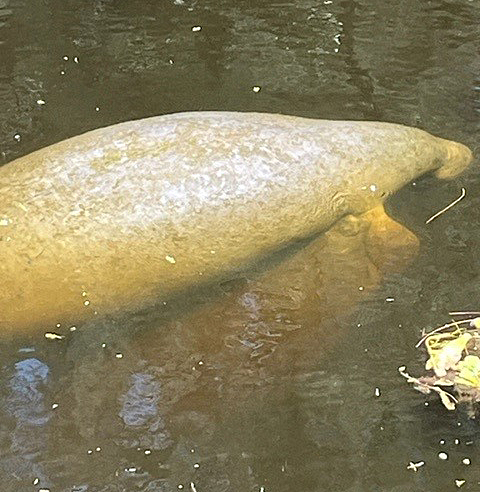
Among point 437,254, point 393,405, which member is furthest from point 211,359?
point 437,254

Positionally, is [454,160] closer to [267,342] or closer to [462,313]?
[462,313]

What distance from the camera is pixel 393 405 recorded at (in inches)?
123

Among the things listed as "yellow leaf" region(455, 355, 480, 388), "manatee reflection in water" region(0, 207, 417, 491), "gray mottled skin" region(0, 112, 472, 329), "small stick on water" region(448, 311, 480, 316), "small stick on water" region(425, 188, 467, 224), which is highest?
"gray mottled skin" region(0, 112, 472, 329)

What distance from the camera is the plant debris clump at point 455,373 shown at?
302 cm

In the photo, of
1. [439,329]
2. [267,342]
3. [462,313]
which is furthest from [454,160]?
[267,342]

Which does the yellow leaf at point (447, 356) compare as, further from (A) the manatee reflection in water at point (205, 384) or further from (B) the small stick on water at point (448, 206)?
(B) the small stick on water at point (448, 206)

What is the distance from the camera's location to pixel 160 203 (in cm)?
354

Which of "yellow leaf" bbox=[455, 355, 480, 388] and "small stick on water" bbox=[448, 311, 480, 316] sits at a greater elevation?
"yellow leaf" bbox=[455, 355, 480, 388]

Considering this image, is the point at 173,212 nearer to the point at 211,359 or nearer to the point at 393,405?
the point at 211,359

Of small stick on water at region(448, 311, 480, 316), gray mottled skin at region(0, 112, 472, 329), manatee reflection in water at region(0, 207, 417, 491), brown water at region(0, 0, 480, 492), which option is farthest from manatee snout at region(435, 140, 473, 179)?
small stick on water at region(448, 311, 480, 316)

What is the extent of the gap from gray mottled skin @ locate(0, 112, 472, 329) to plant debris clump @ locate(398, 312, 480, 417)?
32.7 inches

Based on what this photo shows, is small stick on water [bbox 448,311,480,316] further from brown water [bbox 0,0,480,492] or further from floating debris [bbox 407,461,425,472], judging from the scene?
floating debris [bbox 407,461,425,472]

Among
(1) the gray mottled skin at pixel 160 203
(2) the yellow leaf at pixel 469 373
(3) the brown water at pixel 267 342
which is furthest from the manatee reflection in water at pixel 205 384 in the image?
(2) the yellow leaf at pixel 469 373

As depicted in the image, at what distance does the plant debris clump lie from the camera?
3.02 metres
